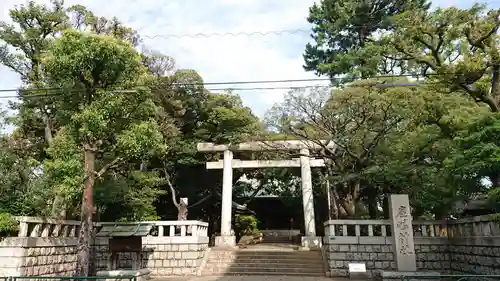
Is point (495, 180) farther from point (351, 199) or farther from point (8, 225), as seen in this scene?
point (8, 225)

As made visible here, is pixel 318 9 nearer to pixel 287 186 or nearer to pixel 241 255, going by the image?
pixel 287 186

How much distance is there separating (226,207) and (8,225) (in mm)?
9855

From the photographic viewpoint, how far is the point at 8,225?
10.3 meters

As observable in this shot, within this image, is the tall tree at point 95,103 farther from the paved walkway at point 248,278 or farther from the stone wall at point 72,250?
the paved walkway at point 248,278

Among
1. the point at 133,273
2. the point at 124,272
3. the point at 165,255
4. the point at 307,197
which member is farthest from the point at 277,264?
Answer: the point at 124,272

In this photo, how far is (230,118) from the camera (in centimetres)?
1995

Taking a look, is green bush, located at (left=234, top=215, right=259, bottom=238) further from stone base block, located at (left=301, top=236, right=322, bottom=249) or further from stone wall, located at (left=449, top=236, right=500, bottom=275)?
stone wall, located at (left=449, top=236, right=500, bottom=275)

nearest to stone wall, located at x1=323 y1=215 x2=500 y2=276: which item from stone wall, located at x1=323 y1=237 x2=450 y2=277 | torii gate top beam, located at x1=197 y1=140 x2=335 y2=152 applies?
stone wall, located at x1=323 y1=237 x2=450 y2=277

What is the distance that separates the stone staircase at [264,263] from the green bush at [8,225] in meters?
6.87

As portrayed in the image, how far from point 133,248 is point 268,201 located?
15.4 m

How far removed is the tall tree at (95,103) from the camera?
10.5 m

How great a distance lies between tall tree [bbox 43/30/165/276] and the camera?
34.6ft

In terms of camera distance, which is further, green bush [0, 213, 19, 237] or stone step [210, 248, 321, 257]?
stone step [210, 248, 321, 257]

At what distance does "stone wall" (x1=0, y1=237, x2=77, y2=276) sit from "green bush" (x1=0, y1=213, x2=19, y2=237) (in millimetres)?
336
